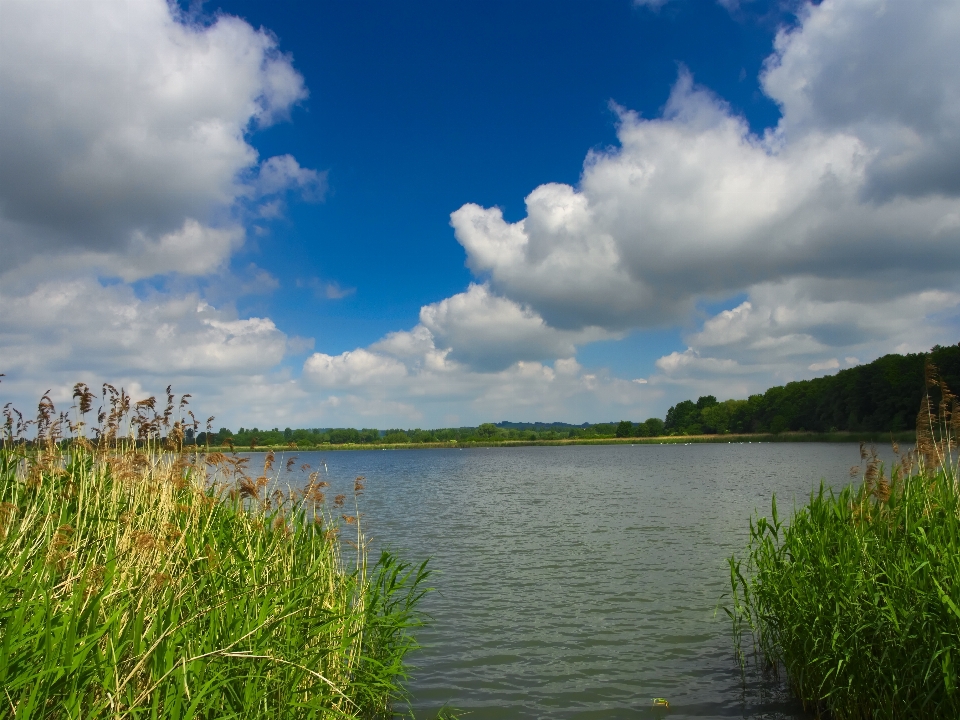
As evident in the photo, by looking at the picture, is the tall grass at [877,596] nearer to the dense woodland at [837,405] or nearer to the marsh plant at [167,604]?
the marsh plant at [167,604]

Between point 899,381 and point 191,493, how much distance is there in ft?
366

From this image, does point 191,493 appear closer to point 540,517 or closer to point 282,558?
point 282,558

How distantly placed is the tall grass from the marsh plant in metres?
5.26

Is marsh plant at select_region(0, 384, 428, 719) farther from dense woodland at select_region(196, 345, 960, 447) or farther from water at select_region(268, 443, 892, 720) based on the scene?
dense woodland at select_region(196, 345, 960, 447)

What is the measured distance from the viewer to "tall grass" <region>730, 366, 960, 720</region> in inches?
246

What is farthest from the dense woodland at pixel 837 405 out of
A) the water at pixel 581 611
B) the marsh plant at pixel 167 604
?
the marsh plant at pixel 167 604

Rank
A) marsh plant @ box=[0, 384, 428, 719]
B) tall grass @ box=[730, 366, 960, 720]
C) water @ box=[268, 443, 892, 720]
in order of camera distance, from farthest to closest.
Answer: water @ box=[268, 443, 892, 720] < tall grass @ box=[730, 366, 960, 720] < marsh plant @ box=[0, 384, 428, 719]

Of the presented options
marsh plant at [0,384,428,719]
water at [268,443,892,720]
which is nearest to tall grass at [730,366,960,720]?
water at [268,443,892,720]

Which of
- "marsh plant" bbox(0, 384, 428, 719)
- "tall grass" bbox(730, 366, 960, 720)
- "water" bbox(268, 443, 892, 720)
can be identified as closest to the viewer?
"marsh plant" bbox(0, 384, 428, 719)

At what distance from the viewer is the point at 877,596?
22.7 feet

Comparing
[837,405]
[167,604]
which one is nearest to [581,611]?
[167,604]

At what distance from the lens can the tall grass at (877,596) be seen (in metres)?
6.24

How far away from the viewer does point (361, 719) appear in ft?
25.6

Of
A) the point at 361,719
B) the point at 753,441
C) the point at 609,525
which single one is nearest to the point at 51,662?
the point at 361,719
